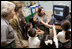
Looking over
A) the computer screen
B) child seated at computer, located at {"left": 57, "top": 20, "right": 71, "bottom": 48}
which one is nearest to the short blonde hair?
child seated at computer, located at {"left": 57, "top": 20, "right": 71, "bottom": 48}

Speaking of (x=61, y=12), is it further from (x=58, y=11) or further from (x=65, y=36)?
(x=65, y=36)

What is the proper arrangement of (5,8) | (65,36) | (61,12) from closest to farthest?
(5,8), (65,36), (61,12)

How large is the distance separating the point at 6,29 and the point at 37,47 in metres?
0.70

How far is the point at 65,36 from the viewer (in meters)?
1.98

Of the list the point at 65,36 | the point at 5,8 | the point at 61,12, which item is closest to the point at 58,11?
the point at 61,12

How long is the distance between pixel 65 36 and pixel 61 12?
956 millimetres

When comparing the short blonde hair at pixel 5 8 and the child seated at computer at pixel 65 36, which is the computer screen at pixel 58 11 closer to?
the child seated at computer at pixel 65 36

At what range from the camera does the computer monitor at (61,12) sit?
275 centimetres

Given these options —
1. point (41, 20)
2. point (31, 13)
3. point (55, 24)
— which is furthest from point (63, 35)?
point (31, 13)

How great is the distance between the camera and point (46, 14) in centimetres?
320

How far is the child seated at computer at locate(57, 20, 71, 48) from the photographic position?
1962mm

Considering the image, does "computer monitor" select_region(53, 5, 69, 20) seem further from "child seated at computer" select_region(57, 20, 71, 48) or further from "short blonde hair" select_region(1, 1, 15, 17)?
"short blonde hair" select_region(1, 1, 15, 17)

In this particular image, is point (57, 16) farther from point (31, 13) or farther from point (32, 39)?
point (32, 39)

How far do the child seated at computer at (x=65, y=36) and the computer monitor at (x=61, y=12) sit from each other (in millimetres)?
770
